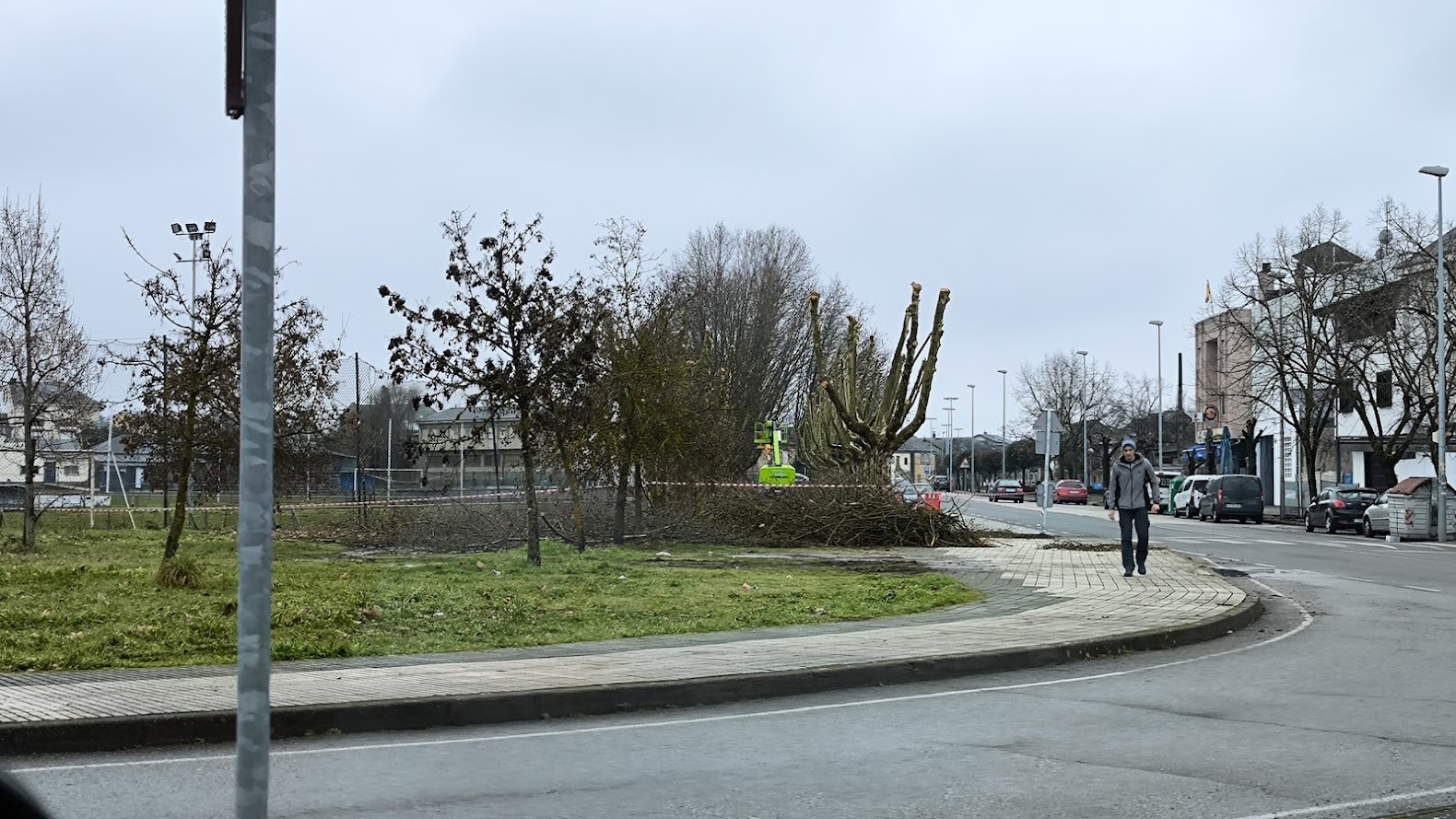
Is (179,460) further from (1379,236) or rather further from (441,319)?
(1379,236)

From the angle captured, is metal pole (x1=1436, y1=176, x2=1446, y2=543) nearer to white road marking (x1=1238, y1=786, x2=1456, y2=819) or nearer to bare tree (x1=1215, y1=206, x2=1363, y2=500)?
bare tree (x1=1215, y1=206, x2=1363, y2=500)

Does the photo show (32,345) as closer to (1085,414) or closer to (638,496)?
(638,496)

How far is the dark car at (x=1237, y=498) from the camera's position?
175 ft

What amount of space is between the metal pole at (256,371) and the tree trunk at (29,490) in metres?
22.7

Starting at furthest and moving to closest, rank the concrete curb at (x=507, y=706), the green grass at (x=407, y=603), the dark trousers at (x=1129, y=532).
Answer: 1. the dark trousers at (x=1129, y=532)
2. the green grass at (x=407, y=603)
3. the concrete curb at (x=507, y=706)

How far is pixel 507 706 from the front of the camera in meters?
8.77

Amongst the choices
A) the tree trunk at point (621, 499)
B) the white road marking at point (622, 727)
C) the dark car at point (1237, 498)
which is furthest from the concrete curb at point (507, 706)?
the dark car at point (1237, 498)

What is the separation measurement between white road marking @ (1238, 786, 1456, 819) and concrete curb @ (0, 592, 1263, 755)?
13.6 feet

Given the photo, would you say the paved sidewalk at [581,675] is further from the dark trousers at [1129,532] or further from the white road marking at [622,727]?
the dark trousers at [1129,532]

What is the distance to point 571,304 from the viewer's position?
21.3 metres

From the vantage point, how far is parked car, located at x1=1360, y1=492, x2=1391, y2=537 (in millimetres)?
40156

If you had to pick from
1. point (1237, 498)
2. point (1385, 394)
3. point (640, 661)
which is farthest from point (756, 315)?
point (640, 661)

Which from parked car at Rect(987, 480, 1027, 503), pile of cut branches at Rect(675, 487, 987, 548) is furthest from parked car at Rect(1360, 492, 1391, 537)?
parked car at Rect(987, 480, 1027, 503)

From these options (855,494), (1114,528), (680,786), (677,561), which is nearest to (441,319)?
(677,561)
